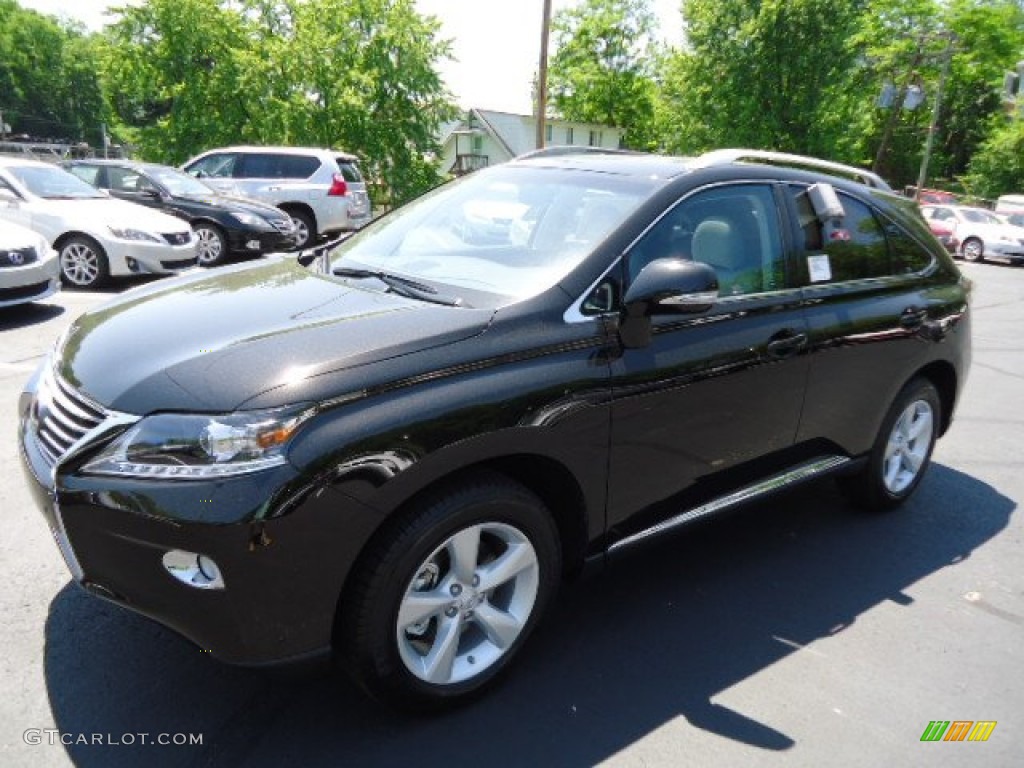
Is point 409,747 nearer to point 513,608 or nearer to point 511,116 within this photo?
point 513,608

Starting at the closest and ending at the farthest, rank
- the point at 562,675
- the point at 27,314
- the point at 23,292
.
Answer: the point at 562,675 < the point at 23,292 < the point at 27,314

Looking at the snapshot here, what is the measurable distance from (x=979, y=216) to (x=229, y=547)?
85.3ft

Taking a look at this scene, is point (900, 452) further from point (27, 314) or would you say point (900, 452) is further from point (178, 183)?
point (178, 183)

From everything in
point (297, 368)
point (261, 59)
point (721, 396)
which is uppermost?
point (261, 59)

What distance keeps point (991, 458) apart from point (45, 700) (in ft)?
18.1

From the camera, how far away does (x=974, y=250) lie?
23.0m

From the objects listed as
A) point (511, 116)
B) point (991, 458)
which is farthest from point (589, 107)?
point (991, 458)

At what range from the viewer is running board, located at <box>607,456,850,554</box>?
2.99 metres

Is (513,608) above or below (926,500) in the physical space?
above

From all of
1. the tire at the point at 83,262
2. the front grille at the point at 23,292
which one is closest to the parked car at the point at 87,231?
the tire at the point at 83,262

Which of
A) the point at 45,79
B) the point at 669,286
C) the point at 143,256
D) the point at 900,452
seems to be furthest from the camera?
the point at 45,79

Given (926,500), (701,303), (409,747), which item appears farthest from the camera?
(926,500)

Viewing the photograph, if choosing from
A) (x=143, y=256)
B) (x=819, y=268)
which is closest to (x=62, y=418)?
(x=819, y=268)

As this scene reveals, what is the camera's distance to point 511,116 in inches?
2185
